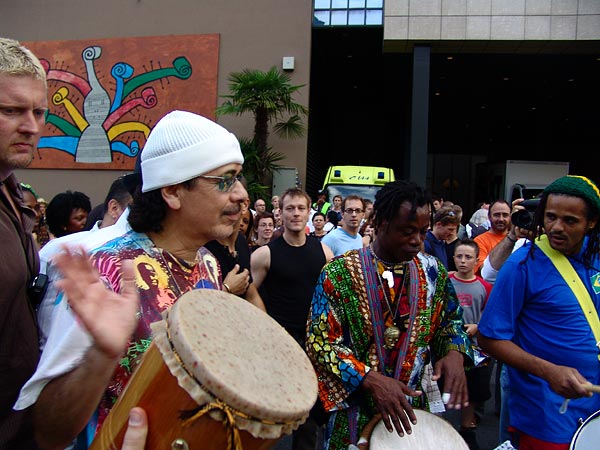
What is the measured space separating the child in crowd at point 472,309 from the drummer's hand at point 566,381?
2218 millimetres

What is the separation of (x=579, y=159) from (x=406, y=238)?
33.6 metres

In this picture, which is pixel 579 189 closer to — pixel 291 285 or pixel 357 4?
pixel 291 285

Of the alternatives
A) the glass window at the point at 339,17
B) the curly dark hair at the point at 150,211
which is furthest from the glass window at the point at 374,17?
the curly dark hair at the point at 150,211

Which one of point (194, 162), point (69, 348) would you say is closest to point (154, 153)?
point (194, 162)

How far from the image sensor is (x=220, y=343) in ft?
3.92

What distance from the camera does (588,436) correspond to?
227 cm

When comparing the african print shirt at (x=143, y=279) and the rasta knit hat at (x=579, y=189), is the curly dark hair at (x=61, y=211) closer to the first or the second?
the african print shirt at (x=143, y=279)

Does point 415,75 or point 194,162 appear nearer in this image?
point 194,162

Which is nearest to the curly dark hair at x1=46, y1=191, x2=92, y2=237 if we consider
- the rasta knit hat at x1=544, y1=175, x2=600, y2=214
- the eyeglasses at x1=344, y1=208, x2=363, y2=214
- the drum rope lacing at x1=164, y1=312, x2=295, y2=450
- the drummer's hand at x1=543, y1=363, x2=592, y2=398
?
the eyeglasses at x1=344, y1=208, x2=363, y2=214

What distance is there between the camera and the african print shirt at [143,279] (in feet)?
5.32

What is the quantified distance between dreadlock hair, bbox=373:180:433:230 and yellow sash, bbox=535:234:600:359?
67cm

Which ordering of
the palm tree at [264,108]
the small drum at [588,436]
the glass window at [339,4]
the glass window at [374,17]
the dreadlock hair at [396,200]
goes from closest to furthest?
the small drum at [588,436], the dreadlock hair at [396,200], the palm tree at [264,108], the glass window at [374,17], the glass window at [339,4]

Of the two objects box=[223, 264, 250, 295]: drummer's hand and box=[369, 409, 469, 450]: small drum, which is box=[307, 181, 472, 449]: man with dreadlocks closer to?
box=[369, 409, 469, 450]: small drum

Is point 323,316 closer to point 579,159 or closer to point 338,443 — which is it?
point 338,443
